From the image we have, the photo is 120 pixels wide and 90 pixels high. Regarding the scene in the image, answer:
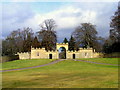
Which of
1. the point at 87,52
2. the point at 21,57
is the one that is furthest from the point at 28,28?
the point at 87,52

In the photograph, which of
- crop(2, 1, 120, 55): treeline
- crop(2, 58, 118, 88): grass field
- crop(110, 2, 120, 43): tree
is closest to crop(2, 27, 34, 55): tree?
crop(2, 1, 120, 55): treeline

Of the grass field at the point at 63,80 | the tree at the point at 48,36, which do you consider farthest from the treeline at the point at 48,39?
the grass field at the point at 63,80

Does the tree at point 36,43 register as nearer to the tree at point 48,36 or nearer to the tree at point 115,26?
the tree at point 48,36

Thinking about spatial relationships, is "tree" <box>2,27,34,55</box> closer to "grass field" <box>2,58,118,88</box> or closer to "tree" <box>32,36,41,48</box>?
"tree" <box>32,36,41,48</box>

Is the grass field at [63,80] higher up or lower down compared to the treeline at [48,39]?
lower down

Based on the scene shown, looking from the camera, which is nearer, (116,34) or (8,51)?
(116,34)

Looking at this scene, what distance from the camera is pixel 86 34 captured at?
6912 cm

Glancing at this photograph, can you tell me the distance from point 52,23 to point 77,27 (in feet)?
36.4

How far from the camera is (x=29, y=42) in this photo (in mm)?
74875

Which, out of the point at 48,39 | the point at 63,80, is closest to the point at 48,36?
the point at 48,39

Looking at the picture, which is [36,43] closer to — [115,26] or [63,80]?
[115,26]

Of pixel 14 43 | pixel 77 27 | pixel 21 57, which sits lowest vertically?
pixel 21 57

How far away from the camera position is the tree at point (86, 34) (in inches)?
2704

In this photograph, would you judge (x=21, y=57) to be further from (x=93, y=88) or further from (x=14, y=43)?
(x=93, y=88)
